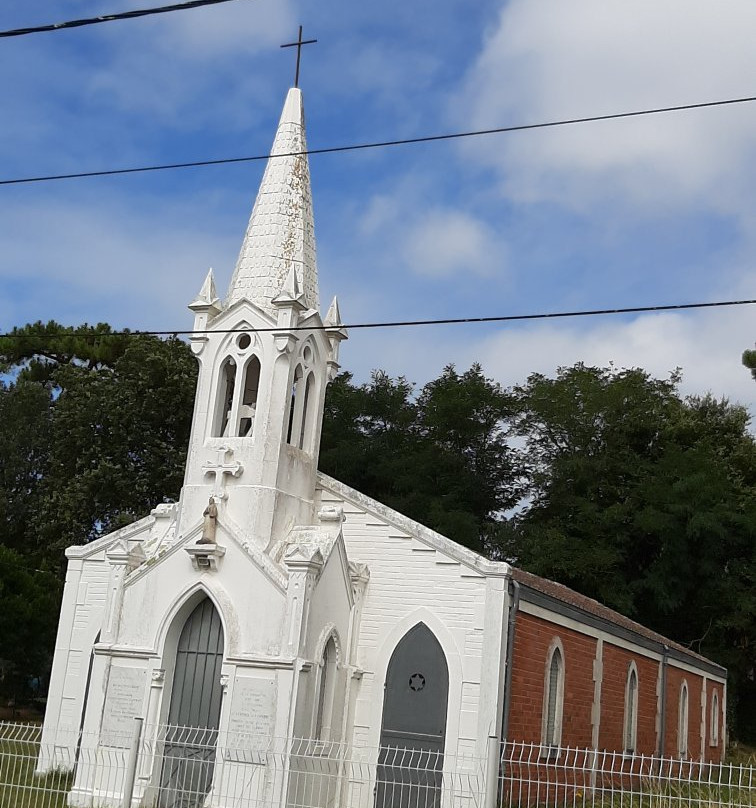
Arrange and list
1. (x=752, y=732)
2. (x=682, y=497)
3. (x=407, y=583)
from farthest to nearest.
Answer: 1. (x=752, y=732)
2. (x=682, y=497)
3. (x=407, y=583)

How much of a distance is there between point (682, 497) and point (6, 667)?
27.2 metres

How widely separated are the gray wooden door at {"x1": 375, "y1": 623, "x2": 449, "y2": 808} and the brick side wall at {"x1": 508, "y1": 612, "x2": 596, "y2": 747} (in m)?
1.45

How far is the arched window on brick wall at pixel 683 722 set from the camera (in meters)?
32.3

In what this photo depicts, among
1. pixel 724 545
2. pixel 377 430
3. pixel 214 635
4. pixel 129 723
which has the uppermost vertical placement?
pixel 377 430

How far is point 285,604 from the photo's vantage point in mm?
19141

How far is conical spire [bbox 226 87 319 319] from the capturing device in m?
22.6

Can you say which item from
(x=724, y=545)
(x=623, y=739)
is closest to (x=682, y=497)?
(x=724, y=545)

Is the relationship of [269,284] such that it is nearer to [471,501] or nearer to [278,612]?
[278,612]

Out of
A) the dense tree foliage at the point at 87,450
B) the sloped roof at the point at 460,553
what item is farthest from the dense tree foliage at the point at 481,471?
the sloped roof at the point at 460,553

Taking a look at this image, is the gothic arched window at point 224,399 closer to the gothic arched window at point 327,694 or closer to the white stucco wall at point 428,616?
the white stucco wall at point 428,616

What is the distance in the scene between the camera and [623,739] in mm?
26906

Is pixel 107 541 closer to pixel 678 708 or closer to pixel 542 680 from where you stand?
pixel 542 680

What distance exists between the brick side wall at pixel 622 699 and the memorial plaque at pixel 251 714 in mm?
9992

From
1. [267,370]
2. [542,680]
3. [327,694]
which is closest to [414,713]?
[327,694]
